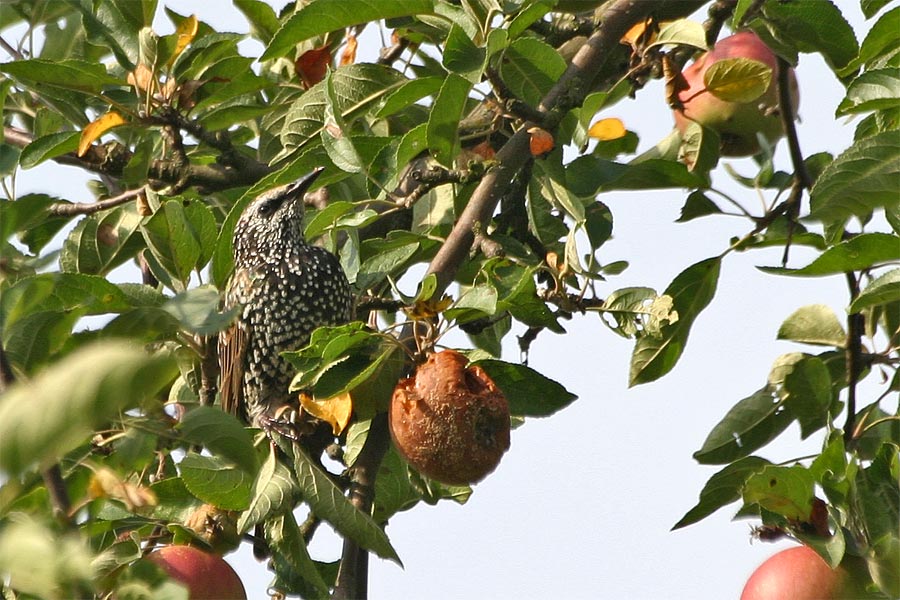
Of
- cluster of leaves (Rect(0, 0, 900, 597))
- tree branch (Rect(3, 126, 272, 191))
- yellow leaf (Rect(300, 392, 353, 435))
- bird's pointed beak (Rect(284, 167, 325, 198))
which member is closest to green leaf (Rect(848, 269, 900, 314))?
cluster of leaves (Rect(0, 0, 900, 597))

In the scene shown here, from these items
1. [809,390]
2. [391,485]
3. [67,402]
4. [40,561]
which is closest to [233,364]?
[391,485]

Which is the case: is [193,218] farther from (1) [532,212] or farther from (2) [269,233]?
(2) [269,233]

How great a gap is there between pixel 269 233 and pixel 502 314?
1.60 m

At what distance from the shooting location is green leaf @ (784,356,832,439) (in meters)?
3.21

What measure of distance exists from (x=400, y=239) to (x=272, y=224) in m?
1.55

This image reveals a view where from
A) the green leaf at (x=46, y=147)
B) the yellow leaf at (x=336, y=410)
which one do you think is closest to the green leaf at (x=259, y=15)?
the green leaf at (x=46, y=147)

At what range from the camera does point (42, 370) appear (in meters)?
2.14

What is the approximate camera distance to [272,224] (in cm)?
481

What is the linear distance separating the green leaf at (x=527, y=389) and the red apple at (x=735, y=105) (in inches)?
36.4

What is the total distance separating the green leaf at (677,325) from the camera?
3260 mm

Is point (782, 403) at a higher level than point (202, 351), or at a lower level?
lower

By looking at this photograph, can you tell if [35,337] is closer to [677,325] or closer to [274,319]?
[677,325]

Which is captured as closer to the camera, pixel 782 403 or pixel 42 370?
pixel 42 370

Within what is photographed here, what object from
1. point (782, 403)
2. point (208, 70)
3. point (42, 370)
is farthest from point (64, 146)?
point (782, 403)
